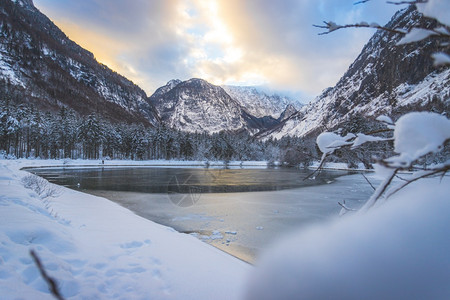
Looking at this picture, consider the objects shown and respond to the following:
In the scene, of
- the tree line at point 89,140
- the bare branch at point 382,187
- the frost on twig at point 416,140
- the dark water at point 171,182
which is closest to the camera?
the frost on twig at point 416,140

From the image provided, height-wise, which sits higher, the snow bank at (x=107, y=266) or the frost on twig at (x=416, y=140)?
the frost on twig at (x=416, y=140)

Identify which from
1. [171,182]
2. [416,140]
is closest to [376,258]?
[416,140]

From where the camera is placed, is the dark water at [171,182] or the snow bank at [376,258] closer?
the snow bank at [376,258]

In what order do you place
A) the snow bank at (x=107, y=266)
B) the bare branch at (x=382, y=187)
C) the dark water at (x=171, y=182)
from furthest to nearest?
the dark water at (x=171, y=182)
the snow bank at (x=107, y=266)
the bare branch at (x=382, y=187)

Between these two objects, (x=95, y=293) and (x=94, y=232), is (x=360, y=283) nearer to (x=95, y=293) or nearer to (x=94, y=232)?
(x=95, y=293)

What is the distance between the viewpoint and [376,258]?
45.1 inches

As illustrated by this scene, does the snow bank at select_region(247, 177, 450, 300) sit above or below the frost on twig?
below

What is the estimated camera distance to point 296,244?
1476mm

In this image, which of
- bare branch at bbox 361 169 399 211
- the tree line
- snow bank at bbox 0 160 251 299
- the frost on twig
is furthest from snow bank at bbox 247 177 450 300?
the tree line

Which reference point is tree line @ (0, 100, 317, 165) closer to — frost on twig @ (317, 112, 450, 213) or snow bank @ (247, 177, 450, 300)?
snow bank @ (247, 177, 450, 300)

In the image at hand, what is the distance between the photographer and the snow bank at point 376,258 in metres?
1.03

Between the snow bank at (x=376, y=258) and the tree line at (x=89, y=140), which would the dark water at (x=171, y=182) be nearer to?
the tree line at (x=89, y=140)

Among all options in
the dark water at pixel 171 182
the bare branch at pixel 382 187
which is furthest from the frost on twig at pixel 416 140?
the dark water at pixel 171 182

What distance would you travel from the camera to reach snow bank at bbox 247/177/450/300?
3.39ft
